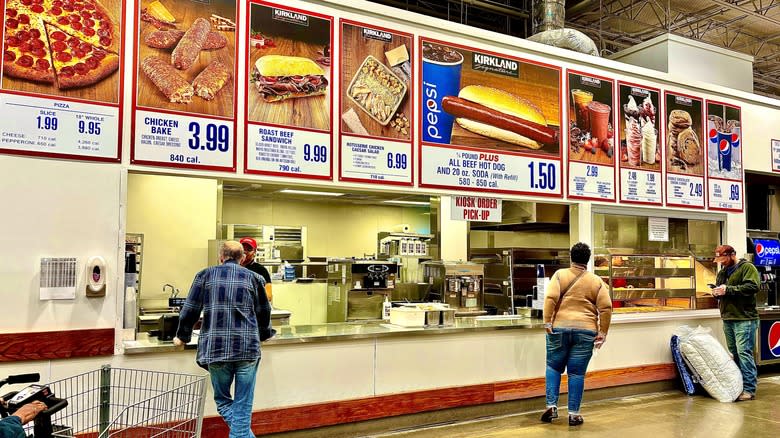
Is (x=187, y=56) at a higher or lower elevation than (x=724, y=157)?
higher

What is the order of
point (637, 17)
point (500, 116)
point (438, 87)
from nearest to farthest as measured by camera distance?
point (438, 87), point (500, 116), point (637, 17)

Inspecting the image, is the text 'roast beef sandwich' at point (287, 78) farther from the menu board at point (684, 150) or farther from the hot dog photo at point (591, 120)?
the menu board at point (684, 150)

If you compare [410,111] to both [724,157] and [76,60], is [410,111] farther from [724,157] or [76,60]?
[724,157]

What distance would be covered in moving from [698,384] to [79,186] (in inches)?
248

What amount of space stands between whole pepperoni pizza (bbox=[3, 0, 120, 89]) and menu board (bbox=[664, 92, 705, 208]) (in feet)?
19.2

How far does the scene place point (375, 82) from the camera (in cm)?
517

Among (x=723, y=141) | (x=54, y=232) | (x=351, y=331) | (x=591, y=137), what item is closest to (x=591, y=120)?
(x=591, y=137)

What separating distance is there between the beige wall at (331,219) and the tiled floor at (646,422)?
6.53 metres

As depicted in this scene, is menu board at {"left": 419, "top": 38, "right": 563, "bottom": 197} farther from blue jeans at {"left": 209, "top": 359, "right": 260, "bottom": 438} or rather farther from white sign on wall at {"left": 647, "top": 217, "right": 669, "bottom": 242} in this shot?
blue jeans at {"left": 209, "top": 359, "right": 260, "bottom": 438}

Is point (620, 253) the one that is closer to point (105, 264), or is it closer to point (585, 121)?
point (585, 121)

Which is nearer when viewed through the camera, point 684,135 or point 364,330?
point 364,330

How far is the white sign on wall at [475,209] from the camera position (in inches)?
219

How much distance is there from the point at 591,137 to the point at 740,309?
2.42 m

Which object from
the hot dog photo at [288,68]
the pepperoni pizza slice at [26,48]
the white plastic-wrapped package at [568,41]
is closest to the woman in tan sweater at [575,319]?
the hot dog photo at [288,68]
